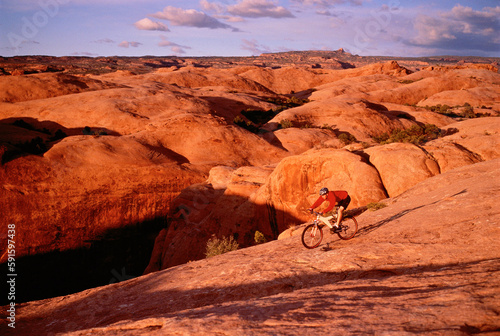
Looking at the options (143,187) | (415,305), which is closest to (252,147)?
(143,187)

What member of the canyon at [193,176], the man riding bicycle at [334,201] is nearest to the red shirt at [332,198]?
the man riding bicycle at [334,201]

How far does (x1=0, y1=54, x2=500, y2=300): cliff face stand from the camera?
52.2ft

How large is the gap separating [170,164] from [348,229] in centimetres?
1953

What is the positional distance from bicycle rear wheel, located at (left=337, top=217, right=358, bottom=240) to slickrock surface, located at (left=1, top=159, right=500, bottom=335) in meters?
0.24

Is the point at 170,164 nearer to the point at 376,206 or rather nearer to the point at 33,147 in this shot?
the point at 33,147

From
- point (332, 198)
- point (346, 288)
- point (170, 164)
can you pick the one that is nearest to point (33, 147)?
point (170, 164)

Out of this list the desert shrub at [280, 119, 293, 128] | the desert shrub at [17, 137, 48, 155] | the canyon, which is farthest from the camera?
the desert shrub at [280, 119, 293, 128]

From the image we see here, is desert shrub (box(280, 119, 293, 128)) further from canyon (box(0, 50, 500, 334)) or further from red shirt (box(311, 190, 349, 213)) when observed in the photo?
red shirt (box(311, 190, 349, 213))

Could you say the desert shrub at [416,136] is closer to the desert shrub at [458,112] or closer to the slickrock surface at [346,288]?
the slickrock surface at [346,288]

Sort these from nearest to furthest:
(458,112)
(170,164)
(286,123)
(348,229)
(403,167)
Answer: (348,229) < (403,167) < (170,164) < (286,123) < (458,112)

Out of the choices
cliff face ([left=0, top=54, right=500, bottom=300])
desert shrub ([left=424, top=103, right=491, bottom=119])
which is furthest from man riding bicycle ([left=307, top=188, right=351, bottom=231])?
desert shrub ([left=424, top=103, right=491, bottom=119])

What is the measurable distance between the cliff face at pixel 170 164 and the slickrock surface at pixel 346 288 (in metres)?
4.75

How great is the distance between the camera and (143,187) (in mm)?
24344

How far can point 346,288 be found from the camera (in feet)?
17.3
